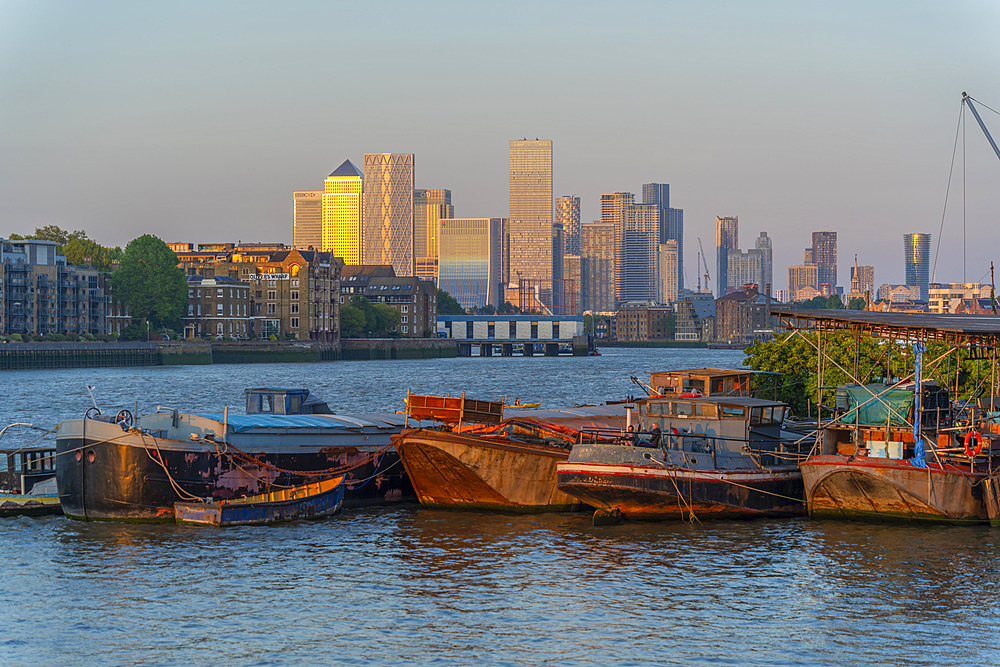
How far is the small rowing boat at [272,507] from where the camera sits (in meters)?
36.1

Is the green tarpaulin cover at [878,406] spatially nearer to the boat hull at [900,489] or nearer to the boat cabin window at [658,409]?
the boat hull at [900,489]

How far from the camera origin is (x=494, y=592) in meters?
28.4

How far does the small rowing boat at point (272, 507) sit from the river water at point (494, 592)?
1.88ft

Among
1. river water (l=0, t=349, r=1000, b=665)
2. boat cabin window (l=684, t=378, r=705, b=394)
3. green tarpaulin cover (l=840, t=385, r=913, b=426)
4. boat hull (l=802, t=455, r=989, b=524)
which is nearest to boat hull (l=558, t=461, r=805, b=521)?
river water (l=0, t=349, r=1000, b=665)

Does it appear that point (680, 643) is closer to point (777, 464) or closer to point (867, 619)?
point (867, 619)

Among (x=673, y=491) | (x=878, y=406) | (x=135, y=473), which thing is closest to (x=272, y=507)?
(x=135, y=473)

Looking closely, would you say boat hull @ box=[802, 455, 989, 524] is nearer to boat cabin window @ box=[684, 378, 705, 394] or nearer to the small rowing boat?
boat cabin window @ box=[684, 378, 705, 394]

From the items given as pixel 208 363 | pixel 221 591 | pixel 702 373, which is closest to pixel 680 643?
pixel 221 591

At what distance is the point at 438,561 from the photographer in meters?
31.9

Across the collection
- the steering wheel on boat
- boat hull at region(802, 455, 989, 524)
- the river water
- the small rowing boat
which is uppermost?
the steering wheel on boat

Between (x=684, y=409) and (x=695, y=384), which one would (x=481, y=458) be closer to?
(x=684, y=409)

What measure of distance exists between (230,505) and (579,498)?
11.1m

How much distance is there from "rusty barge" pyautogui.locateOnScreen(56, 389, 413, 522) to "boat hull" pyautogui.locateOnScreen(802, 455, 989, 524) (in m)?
15.3

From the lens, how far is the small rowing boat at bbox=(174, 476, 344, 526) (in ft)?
118
